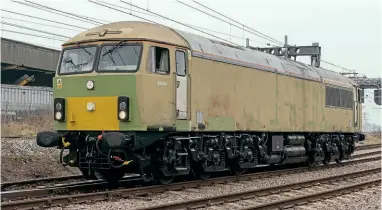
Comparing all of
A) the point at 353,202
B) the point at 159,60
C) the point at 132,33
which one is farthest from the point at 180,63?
the point at 353,202

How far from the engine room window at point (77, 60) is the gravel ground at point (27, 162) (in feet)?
12.6

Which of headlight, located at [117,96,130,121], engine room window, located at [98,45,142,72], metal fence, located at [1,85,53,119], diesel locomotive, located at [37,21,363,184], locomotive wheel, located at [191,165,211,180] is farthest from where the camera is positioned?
metal fence, located at [1,85,53,119]

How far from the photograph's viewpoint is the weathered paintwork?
12.3m

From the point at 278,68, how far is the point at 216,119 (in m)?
4.80

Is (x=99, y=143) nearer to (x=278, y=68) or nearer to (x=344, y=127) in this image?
(x=278, y=68)

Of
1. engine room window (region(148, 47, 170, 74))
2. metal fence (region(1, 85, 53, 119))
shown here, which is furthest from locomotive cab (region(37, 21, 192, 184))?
metal fence (region(1, 85, 53, 119))

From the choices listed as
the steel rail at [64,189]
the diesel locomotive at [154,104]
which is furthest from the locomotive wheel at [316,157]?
the steel rail at [64,189]

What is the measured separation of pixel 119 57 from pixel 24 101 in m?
20.2

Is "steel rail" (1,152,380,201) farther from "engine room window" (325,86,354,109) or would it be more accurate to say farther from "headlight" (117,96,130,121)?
"engine room window" (325,86,354,109)

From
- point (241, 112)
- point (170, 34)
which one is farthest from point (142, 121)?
point (241, 112)

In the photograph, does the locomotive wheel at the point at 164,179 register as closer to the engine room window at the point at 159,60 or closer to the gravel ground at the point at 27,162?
the engine room window at the point at 159,60

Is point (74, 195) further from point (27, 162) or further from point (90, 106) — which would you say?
point (27, 162)

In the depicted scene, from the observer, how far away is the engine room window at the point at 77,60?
12.8 metres

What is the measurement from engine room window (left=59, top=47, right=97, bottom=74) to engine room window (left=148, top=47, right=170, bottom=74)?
136cm
